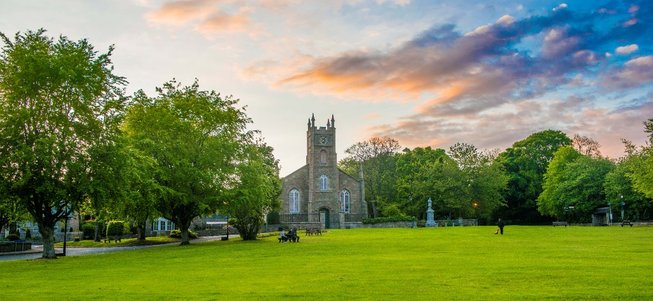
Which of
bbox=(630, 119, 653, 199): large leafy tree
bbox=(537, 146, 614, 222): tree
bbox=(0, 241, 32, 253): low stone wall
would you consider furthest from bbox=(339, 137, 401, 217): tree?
bbox=(0, 241, 32, 253): low stone wall

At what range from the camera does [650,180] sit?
150ft

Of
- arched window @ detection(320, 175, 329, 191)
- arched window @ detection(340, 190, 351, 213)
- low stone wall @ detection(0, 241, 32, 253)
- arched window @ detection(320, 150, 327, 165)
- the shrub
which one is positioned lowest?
low stone wall @ detection(0, 241, 32, 253)

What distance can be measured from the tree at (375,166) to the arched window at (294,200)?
12.6 metres

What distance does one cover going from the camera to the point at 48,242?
26297mm

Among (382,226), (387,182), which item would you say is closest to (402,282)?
(382,226)

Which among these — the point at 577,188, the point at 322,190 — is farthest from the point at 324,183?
the point at 577,188

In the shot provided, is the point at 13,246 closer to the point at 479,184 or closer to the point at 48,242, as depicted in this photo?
the point at 48,242

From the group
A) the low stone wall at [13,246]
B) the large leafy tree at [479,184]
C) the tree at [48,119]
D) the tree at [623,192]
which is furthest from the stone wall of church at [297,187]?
the tree at [48,119]

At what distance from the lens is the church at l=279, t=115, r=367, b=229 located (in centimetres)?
7506

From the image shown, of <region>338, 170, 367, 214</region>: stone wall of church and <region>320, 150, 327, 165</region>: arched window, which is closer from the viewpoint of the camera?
<region>338, 170, 367, 214</region>: stone wall of church

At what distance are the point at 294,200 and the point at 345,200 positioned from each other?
24.2 feet

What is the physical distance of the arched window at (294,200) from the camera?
76.5 metres

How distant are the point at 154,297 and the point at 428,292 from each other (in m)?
5.67

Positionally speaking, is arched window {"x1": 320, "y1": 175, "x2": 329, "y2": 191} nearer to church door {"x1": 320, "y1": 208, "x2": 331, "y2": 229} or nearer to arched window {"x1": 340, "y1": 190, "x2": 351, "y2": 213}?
arched window {"x1": 340, "y1": 190, "x2": 351, "y2": 213}
